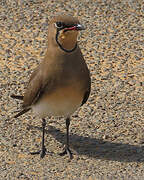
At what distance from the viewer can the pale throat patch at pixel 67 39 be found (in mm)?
5113

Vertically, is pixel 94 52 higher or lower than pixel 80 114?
higher

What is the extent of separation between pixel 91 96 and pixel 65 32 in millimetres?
1777

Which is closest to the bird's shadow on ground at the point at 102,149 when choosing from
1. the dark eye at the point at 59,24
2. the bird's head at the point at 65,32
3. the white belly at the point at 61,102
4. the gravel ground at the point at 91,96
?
the gravel ground at the point at 91,96

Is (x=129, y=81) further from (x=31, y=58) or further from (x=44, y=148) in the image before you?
(x=44, y=148)

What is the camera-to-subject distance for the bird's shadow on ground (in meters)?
5.59

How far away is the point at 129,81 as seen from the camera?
278 inches

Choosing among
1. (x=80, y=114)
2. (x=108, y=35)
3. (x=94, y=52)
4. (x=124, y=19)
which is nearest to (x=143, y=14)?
(x=124, y=19)

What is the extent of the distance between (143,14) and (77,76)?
12.8 feet

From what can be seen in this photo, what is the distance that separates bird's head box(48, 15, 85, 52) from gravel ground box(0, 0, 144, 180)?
1.16 metres

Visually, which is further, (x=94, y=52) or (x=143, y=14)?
(x=143, y=14)

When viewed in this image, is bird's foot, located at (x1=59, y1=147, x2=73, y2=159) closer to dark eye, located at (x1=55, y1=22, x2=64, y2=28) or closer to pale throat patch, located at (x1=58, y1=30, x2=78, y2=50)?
pale throat patch, located at (x1=58, y1=30, x2=78, y2=50)

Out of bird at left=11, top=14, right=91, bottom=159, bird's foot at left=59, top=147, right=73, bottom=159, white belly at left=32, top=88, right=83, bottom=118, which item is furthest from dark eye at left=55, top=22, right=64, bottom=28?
bird's foot at left=59, top=147, right=73, bottom=159

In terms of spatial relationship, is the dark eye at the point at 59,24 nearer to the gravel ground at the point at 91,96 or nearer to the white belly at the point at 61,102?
the white belly at the point at 61,102

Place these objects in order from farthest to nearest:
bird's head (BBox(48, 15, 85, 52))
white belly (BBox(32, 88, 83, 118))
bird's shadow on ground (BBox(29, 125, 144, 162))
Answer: bird's shadow on ground (BBox(29, 125, 144, 162)) < white belly (BBox(32, 88, 83, 118)) < bird's head (BBox(48, 15, 85, 52))
